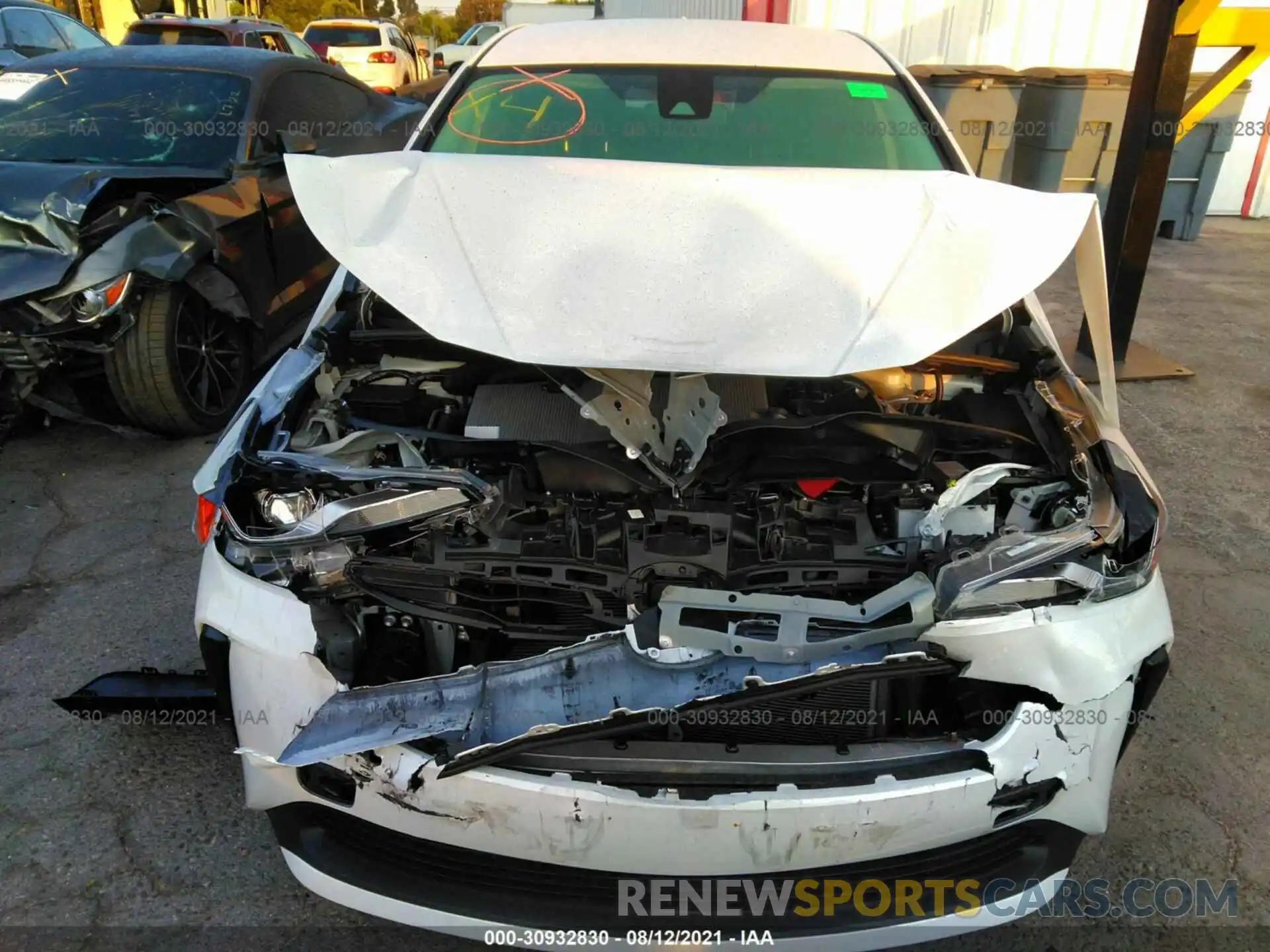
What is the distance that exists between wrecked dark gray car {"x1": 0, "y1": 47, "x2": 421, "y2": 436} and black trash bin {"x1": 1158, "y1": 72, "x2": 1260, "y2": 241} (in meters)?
7.28

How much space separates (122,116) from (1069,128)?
717 cm

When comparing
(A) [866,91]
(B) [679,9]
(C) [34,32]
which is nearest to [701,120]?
(A) [866,91]

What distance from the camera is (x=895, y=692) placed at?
1678 mm

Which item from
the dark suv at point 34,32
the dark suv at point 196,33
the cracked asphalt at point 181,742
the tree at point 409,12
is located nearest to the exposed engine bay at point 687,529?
the cracked asphalt at point 181,742

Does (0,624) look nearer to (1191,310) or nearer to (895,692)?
(895,692)

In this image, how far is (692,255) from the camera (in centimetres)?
179

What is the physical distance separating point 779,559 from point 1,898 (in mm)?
1764

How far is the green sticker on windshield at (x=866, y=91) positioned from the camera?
2.69 m

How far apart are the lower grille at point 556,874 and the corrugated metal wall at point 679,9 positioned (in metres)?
5.05

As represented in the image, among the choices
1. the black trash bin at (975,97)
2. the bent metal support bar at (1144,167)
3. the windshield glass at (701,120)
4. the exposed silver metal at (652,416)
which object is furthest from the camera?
the black trash bin at (975,97)

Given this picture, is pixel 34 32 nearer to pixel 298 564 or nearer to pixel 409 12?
pixel 298 564

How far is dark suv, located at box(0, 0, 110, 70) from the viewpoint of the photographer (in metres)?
7.28

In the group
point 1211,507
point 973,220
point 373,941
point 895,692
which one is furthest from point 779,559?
point 1211,507

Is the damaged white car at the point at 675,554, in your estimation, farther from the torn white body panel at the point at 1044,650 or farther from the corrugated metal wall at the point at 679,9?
the corrugated metal wall at the point at 679,9
